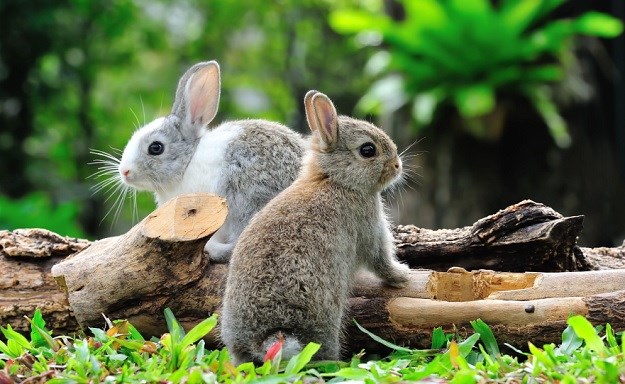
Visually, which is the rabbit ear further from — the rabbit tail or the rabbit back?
the rabbit tail

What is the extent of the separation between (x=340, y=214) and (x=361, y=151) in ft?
1.58

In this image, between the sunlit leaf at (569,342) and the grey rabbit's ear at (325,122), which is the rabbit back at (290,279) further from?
the sunlit leaf at (569,342)

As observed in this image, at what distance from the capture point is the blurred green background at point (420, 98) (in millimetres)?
11625

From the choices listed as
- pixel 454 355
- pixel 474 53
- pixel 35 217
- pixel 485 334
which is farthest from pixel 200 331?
pixel 474 53

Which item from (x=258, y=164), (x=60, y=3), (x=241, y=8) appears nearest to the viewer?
(x=258, y=164)

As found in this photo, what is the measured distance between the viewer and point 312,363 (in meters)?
4.87

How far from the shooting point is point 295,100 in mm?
17266

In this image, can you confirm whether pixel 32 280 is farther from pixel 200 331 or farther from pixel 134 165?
pixel 200 331

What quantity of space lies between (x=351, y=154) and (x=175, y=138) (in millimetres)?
1364

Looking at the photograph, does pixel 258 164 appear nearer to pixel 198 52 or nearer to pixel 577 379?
pixel 577 379

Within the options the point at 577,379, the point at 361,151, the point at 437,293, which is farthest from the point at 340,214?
the point at 577,379

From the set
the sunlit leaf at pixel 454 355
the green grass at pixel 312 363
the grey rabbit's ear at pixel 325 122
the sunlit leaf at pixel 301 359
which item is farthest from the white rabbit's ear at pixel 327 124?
the sunlit leaf at pixel 454 355

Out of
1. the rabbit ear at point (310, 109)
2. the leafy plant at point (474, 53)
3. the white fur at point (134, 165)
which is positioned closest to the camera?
the rabbit ear at point (310, 109)

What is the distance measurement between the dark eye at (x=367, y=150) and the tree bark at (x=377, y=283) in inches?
31.4
